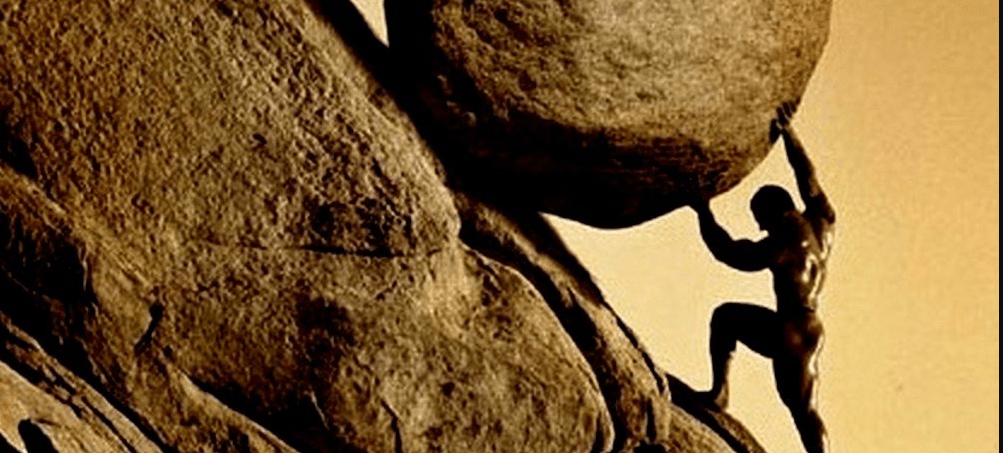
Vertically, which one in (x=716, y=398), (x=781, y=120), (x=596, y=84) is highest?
(x=596, y=84)

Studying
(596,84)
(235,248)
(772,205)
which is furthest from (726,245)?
(235,248)

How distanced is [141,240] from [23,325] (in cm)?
7

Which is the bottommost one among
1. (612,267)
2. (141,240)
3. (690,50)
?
(612,267)

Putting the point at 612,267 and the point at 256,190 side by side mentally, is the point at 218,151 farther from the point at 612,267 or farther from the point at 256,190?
the point at 612,267

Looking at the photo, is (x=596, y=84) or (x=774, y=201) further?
(x=774, y=201)

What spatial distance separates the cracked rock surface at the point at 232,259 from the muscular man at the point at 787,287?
159 millimetres

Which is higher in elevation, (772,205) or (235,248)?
(235,248)

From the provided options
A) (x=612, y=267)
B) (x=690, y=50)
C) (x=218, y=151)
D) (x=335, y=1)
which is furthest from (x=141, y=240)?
(x=612, y=267)

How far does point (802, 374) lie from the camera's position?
141cm

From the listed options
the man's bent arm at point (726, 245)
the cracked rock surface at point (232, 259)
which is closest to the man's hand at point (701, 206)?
the man's bent arm at point (726, 245)

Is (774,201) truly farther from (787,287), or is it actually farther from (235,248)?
(235,248)

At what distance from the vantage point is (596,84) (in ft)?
4.31

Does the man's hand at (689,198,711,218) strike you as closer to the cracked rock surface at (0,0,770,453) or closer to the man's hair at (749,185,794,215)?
the man's hair at (749,185,794,215)

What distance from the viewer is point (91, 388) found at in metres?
1.21
